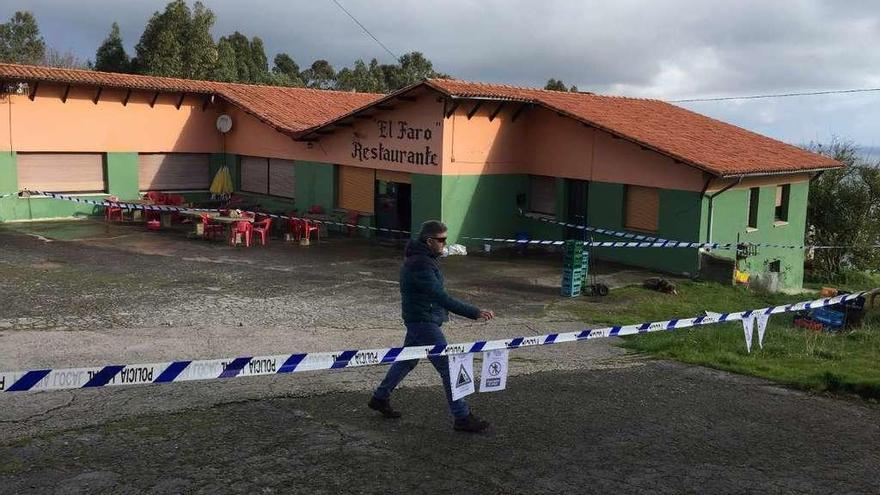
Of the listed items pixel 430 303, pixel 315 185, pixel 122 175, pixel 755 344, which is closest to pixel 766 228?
pixel 755 344

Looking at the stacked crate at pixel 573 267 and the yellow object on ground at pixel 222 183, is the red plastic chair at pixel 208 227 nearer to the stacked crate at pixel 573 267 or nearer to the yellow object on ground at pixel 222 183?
the yellow object on ground at pixel 222 183

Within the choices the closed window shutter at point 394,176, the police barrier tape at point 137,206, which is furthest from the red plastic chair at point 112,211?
the closed window shutter at point 394,176

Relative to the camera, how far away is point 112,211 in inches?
916

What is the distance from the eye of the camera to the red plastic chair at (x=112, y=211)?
895 inches

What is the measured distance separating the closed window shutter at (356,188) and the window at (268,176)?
2.46 meters

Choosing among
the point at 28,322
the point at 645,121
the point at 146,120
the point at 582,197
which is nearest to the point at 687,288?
the point at 582,197

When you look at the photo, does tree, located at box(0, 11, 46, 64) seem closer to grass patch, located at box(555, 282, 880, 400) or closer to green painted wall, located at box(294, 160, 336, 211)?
green painted wall, located at box(294, 160, 336, 211)

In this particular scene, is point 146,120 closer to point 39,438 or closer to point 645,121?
point 645,121

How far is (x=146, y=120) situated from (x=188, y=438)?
20.7m

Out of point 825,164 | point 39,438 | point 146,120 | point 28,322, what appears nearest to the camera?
point 39,438

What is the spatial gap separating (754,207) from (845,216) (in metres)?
8.83

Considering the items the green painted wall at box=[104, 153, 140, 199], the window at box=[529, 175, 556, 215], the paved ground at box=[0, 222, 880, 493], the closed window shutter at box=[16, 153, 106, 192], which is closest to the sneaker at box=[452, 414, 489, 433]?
the paved ground at box=[0, 222, 880, 493]

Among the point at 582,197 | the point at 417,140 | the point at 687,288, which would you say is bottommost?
the point at 687,288

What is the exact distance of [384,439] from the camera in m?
6.25
